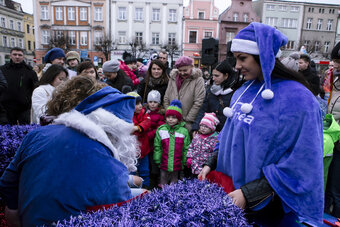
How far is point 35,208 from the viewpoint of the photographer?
52.2 inches

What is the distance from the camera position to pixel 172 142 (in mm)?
3887

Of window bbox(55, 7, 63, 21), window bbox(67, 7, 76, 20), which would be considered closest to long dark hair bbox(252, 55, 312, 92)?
window bbox(67, 7, 76, 20)

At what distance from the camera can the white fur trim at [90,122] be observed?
1.33 meters

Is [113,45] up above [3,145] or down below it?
above

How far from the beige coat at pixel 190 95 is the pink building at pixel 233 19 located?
105 feet

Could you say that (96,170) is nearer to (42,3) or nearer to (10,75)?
(10,75)

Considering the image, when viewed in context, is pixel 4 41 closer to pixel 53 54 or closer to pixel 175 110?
pixel 53 54

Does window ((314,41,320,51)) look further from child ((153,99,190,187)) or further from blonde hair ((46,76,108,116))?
blonde hair ((46,76,108,116))

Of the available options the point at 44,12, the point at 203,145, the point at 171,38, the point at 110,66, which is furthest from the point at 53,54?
the point at 44,12

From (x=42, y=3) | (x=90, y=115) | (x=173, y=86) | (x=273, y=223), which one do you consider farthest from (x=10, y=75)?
(x=42, y=3)

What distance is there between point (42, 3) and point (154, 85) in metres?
37.0

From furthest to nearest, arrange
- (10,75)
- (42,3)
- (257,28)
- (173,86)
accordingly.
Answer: (42,3) < (10,75) < (173,86) < (257,28)

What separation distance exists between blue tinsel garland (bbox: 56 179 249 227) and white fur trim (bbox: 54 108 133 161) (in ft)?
1.18

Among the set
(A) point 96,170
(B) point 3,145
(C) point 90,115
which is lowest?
(B) point 3,145
